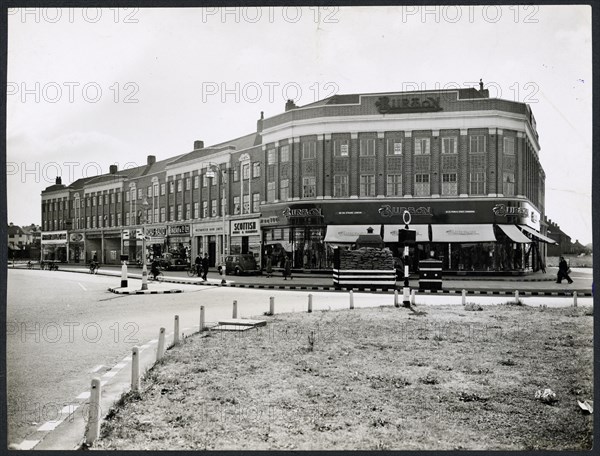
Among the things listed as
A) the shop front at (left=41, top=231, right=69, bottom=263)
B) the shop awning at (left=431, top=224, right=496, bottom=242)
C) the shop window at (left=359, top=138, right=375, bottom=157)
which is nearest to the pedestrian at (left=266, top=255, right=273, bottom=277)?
the shop window at (left=359, top=138, right=375, bottom=157)

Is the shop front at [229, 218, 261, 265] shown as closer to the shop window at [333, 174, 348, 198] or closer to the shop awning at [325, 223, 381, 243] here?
the shop awning at [325, 223, 381, 243]

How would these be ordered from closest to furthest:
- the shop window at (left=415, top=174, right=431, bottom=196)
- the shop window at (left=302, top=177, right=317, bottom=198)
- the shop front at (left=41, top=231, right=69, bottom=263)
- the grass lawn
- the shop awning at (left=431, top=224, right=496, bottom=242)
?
the grass lawn < the shop front at (left=41, top=231, right=69, bottom=263) < the shop awning at (left=431, top=224, right=496, bottom=242) < the shop window at (left=415, top=174, right=431, bottom=196) < the shop window at (left=302, top=177, right=317, bottom=198)

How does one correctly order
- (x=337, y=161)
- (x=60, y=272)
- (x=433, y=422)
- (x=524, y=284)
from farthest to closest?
(x=337, y=161), (x=524, y=284), (x=60, y=272), (x=433, y=422)

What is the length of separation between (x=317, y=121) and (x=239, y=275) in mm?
9633

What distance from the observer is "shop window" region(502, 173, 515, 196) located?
1863 cm

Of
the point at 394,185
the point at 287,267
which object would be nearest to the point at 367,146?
the point at 394,185

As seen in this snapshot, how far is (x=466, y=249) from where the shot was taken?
19.9 m

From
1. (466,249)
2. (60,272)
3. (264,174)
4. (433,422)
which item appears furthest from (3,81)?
(264,174)

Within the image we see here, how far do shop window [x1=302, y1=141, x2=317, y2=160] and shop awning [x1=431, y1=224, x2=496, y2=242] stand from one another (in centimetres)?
668

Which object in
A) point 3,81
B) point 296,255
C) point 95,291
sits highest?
point 3,81

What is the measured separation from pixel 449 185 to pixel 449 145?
1749 mm

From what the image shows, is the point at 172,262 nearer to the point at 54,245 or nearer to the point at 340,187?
→ the point at 340,187

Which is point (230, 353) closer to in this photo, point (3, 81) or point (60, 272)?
point (3, 81)

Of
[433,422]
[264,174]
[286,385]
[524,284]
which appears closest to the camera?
[433,422]
